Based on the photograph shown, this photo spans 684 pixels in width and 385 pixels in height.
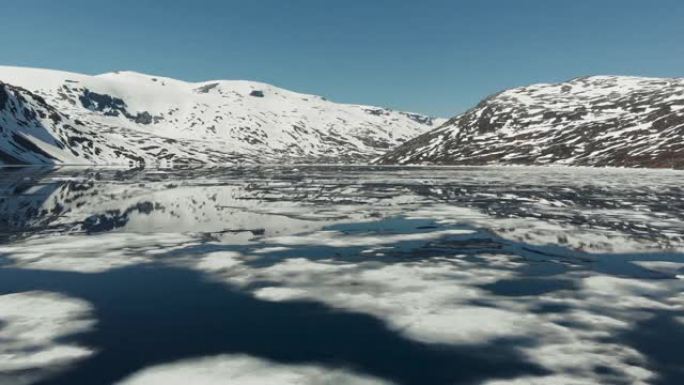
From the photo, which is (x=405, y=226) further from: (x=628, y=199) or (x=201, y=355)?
(x=628, y=199)

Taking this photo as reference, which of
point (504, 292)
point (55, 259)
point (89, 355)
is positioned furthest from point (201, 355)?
point (55, 259)

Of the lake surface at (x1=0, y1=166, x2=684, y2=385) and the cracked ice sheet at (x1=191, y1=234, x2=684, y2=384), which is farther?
the cracked ice sheet at (x1=191, y1=234, x2=684, y2=384)

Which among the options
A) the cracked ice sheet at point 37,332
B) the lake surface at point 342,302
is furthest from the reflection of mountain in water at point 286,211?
Answer: the cracked ice sheet at point 37,332

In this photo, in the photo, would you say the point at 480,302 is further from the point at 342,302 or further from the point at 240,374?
the point at 240,374

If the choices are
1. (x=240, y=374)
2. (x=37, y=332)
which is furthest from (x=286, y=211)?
(x=240, y=374)

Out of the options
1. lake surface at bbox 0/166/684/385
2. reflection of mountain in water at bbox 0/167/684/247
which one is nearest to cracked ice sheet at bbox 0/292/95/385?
lake surface at bbox 0/166/684/385

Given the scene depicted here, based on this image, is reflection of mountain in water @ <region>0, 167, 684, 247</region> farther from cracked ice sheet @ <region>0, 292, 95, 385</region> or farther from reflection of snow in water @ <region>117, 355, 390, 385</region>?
reflection of snow in water @ <region>117, 355, 390, 385</region>

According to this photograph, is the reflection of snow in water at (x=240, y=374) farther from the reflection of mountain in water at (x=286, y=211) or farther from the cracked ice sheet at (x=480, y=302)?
the reflection of mountain in water at (x=286, y=211)
